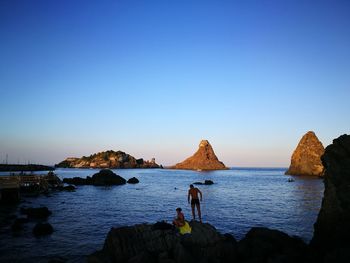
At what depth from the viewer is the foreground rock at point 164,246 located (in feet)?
55.7

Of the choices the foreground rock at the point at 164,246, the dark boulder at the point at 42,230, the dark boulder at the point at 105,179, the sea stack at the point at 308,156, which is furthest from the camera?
the sea stack at the point at 308,156

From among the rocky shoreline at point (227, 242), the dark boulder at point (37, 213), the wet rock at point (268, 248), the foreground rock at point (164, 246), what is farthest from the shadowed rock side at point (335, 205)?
the dark boulder at point (37, 213)

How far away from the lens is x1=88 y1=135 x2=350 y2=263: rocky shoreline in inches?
663

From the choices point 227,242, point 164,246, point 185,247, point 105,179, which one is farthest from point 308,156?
point 164,246

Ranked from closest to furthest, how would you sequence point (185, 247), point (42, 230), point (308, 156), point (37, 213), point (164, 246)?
point (185, 247), point (164, 246), point (42, 230), point (37, 213), point (308, 156)

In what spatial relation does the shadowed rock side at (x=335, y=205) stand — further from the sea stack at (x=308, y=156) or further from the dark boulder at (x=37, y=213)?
the sea stack at (x=308, y=156)

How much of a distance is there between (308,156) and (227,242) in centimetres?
15354

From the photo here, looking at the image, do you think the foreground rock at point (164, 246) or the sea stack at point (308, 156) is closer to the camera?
the foreground rock at point (164, 246)

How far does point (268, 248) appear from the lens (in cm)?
1820

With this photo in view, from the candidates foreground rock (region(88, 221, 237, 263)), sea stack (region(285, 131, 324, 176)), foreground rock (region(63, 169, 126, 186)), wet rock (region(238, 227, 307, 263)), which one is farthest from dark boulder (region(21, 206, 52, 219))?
sea stack (region(285, 131, 324, 176))

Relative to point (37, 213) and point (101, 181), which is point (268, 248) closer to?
point (37, 213)

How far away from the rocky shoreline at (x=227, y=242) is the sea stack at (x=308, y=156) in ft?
476

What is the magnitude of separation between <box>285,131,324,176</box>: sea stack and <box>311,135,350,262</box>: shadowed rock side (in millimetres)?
143657

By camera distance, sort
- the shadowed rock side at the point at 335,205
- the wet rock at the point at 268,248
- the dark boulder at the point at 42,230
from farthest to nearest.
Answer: the dark boulder at the point at 42,230
the shadowed rock side at the point at 335,205
the wet rock at the point at 268,248
